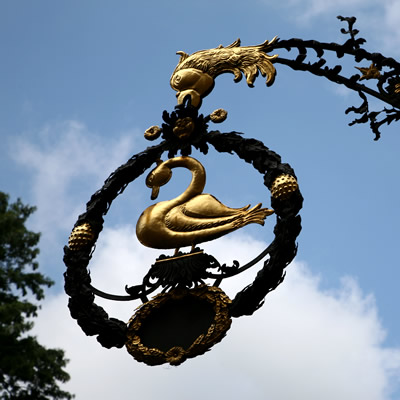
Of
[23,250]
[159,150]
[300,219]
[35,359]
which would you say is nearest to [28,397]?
[35,359]

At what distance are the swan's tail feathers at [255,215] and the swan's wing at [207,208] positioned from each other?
0.07m

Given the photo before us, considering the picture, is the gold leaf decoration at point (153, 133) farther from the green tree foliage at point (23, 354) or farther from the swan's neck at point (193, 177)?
the green tree foliage at point (23, 354)

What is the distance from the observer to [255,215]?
6.01 meters

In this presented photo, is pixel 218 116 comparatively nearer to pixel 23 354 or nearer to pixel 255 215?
pixel 255 215

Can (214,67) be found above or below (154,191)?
above

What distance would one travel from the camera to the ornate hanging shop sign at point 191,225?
584 cm

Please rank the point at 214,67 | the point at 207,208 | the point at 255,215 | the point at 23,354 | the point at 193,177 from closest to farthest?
the point at 255,215, the point at 207,208, the point at 193,177, the point at 214,67, the point at 23,354

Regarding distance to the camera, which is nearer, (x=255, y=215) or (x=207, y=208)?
(x=255, y=215)

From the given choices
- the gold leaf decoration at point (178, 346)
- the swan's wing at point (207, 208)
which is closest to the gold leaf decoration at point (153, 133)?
the swan's wing at point (207, 208)

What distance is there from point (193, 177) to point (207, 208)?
1.09 feet

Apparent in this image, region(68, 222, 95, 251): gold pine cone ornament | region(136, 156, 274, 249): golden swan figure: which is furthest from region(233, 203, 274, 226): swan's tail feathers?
region(68, 222, 95, 251): gold pine cone ornament

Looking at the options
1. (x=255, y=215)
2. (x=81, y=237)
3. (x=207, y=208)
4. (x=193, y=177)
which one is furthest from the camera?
(x=81, y=237)

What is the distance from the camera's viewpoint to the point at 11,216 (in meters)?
17.6

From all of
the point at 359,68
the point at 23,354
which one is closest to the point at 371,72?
the point at 359,68
